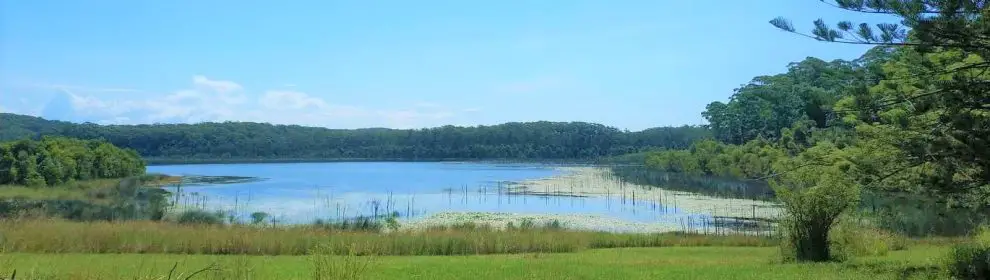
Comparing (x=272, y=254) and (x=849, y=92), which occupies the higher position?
(x=849, y=92)

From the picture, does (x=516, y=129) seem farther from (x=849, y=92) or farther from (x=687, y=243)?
(x=849, y=92)

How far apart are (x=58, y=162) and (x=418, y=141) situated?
13307cm

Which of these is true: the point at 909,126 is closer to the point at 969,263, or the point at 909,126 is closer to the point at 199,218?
the point at 969,263

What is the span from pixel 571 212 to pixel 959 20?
3708 cm

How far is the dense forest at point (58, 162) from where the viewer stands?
188 feet

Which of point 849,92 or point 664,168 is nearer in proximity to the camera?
point 849,92

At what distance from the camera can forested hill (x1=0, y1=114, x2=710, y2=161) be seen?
164 meters

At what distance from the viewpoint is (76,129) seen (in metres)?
128

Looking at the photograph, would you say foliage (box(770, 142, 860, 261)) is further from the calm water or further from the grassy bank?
the grassy bank

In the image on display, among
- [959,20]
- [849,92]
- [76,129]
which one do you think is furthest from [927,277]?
[76,129]

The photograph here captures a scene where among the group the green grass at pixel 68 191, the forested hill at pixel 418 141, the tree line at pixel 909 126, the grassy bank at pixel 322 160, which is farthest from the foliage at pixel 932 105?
the forested hill at pixel 418 141

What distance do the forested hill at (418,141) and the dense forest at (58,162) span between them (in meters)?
88.2

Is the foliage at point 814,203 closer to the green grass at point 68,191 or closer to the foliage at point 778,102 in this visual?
the green grass at point 68,191

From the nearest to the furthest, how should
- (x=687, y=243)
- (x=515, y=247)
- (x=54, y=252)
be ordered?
1. (x=54, y=252)
2. (x=515, y=247)
3. (x=687, y=243)
